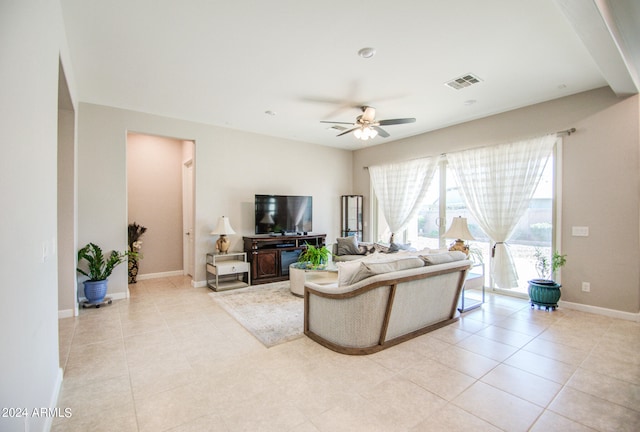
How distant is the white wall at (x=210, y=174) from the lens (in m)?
4.48

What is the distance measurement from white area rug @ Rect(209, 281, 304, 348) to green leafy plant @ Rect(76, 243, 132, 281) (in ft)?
4.86

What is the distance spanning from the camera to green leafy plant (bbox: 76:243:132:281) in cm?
Answer: 422

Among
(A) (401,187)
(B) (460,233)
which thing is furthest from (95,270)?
(A) (401,187)

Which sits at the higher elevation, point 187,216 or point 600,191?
point 600,191

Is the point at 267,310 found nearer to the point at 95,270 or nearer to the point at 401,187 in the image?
the point at 95,270

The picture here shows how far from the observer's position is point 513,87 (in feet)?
12.8

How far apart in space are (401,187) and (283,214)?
2.57m

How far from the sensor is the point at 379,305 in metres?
2.75

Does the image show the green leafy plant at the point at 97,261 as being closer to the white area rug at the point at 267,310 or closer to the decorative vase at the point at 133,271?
the decorative vase at the point at 133,271

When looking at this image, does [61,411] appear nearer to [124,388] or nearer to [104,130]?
[124,388]

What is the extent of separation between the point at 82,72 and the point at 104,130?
4.04 ft

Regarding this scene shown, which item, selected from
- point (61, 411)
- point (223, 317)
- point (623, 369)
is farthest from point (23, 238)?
point (623, 369)

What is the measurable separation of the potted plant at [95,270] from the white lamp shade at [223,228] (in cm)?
149

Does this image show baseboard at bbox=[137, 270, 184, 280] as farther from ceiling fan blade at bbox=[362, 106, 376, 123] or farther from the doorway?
ceiling fan blade at bbox=[362, 106, 376, 123]
